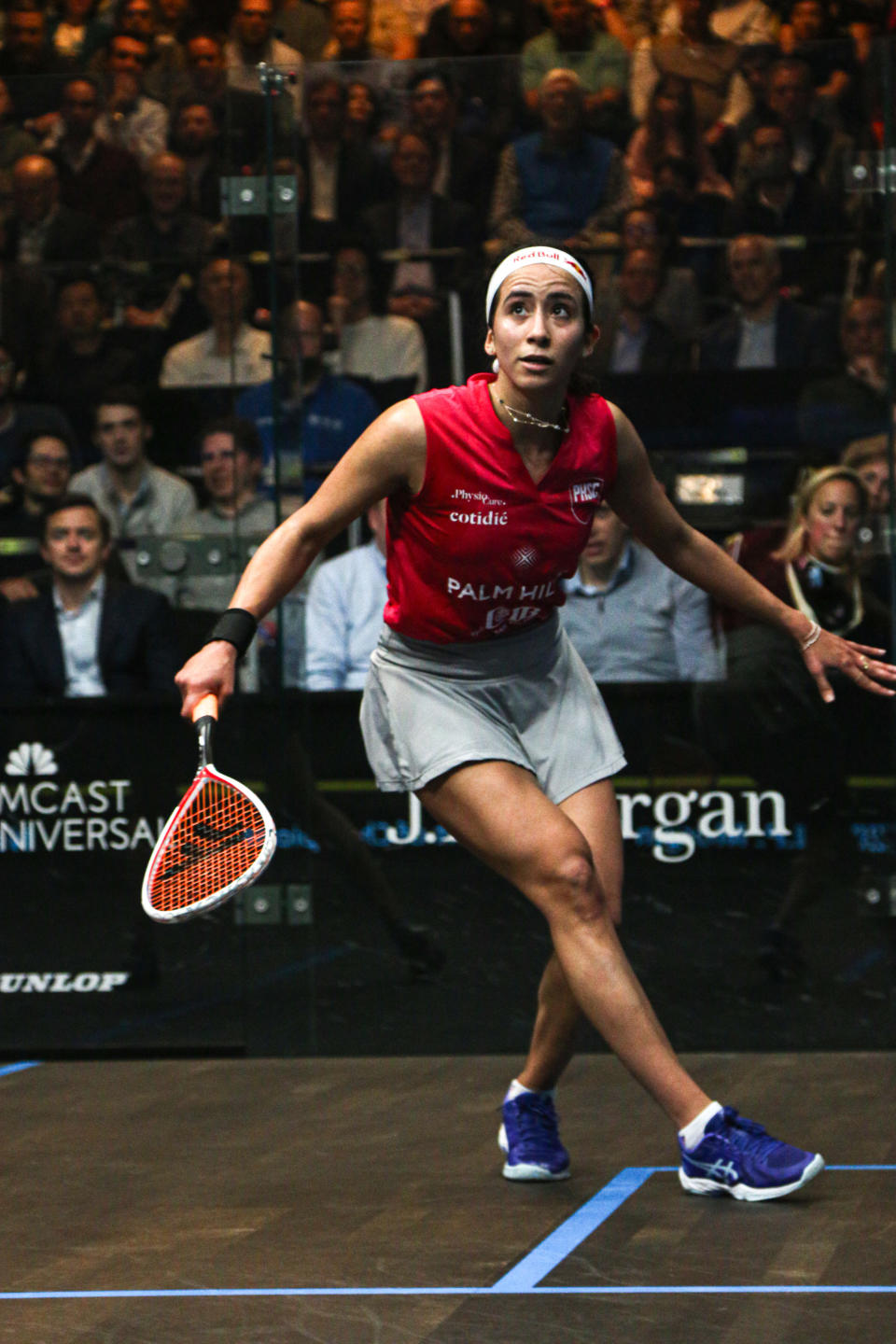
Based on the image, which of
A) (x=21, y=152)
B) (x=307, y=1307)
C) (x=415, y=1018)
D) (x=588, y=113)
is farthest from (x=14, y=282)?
(x=307, y=1307)

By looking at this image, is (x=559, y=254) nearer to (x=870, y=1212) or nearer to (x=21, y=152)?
(x=870, y=1212)

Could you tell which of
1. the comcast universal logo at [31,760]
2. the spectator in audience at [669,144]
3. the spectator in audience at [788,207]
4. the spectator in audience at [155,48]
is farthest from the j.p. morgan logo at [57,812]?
the spectator in audience at [788,207]

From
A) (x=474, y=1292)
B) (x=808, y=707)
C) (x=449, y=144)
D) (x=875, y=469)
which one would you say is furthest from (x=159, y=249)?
(x=474, y=1292)

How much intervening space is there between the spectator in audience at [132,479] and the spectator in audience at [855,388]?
5.72ft

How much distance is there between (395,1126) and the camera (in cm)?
473

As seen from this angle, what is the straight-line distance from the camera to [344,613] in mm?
5871

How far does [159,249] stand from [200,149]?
Result: 0.97ft

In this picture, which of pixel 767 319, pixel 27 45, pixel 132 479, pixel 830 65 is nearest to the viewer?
pixel 830 65

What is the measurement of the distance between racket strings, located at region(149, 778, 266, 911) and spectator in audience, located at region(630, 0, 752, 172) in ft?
9.91

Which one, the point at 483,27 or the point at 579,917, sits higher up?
the point at 483,27

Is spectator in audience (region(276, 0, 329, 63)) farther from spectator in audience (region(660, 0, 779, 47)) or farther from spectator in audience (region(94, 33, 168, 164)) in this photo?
spectator in audience (region(94, 33, 168, 164))

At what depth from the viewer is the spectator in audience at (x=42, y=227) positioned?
591 centimetres

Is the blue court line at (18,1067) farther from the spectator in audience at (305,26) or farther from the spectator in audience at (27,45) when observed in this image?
the spectator in audience at (305,26)

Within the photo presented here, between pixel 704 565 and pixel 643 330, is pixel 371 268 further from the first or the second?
pixel 704 565
